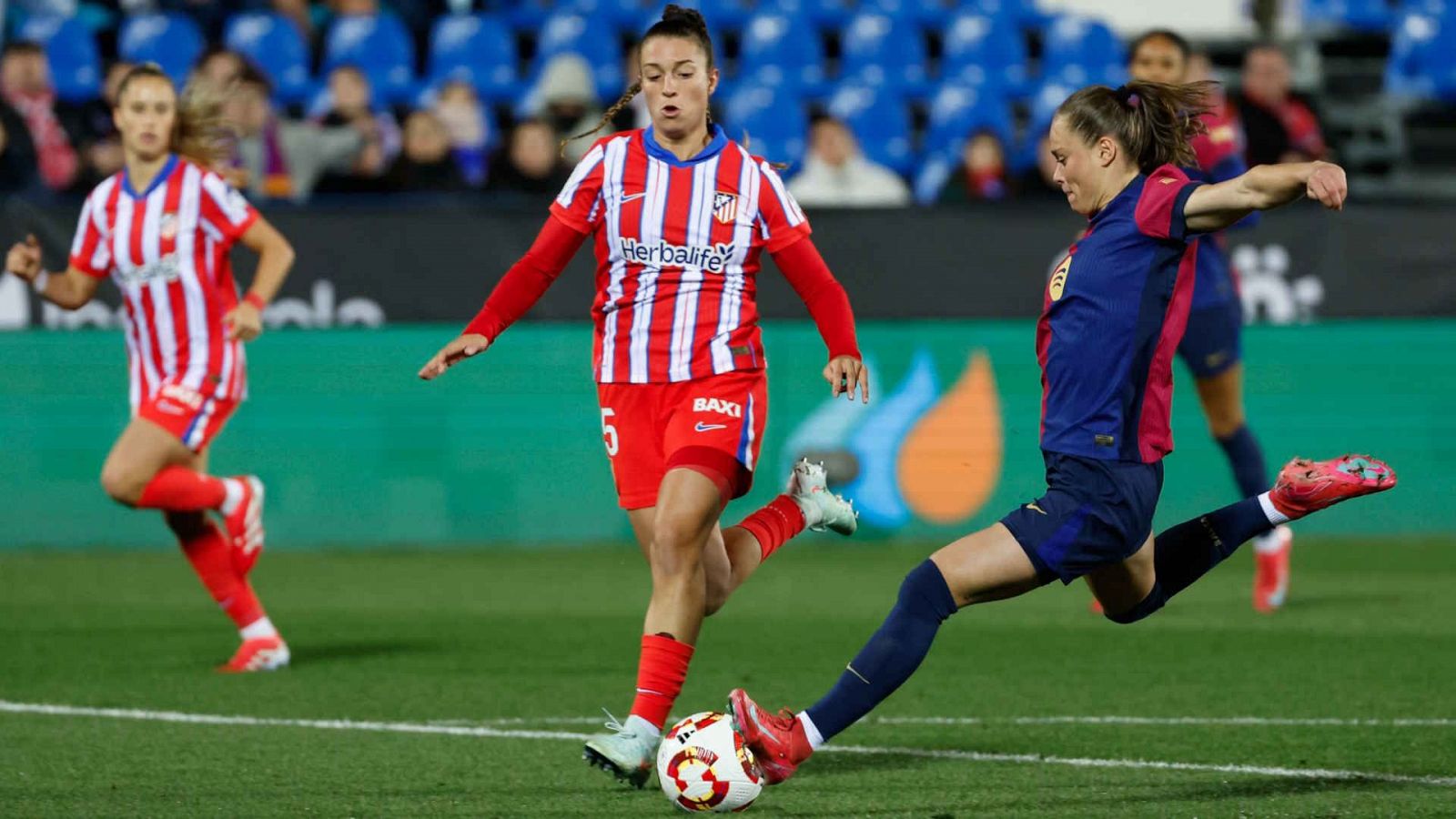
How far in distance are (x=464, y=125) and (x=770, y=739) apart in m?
9.74

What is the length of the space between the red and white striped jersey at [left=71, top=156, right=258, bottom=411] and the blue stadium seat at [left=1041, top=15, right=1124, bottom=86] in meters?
9.54

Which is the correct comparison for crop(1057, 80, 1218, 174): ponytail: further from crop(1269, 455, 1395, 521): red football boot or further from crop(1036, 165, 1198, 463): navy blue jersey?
crop(1269, 455, 1395, 521): red football boot

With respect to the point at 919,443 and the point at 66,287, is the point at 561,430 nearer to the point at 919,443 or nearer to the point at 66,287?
the point at 919,443

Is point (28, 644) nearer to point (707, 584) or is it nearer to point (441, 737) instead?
point (441, 737)

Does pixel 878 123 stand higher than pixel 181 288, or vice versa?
pixel 878 123

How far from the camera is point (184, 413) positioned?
7930mm

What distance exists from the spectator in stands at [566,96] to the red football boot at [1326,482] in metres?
9.08

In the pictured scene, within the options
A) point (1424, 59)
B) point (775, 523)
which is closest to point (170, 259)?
point (775, 523)

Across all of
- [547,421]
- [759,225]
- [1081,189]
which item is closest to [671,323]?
[759,225]

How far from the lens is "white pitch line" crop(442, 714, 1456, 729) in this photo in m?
6.33

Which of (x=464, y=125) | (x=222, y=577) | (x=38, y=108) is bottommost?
(x=222, y=577)

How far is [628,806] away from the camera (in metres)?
5.21

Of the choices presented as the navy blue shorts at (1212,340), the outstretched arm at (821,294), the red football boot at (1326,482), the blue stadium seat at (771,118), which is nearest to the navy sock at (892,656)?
the outstretched arm at (821,294)

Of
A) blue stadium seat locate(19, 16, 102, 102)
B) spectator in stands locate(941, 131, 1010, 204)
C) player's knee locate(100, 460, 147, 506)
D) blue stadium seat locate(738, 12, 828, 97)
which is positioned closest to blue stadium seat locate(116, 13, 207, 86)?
blue stadium seat locate(19, 16, 102, 102)
